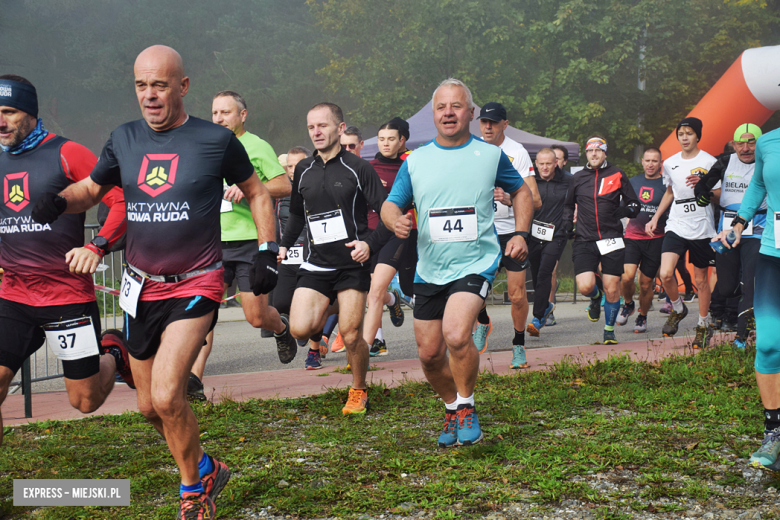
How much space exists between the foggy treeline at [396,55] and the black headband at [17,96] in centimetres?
2363

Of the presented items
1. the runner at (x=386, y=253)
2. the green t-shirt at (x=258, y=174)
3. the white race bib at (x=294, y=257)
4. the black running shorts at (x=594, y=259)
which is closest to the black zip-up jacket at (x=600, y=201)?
the black running shorts at (x=594, y=259)

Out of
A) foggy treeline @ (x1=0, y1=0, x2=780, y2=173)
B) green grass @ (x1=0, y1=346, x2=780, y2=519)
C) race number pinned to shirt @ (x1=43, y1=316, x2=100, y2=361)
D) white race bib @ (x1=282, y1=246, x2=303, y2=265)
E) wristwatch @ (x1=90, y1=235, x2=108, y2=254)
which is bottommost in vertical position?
green grass @ (x1=0, y1=346, x2=780, y2=519)

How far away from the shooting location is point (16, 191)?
423 cm

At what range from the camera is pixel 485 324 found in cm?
812

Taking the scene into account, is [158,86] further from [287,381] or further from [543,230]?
[543,230]

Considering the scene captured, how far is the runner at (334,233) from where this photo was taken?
575 centimetres

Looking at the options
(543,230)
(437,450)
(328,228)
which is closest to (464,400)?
(437,450)

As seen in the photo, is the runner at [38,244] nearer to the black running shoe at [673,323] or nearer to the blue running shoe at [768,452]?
the blue running shoe at [768,452]

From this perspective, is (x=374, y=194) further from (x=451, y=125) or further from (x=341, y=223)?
(x=451, y=125)

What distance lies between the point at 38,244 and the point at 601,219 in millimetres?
6852

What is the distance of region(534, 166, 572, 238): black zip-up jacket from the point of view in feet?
33.4

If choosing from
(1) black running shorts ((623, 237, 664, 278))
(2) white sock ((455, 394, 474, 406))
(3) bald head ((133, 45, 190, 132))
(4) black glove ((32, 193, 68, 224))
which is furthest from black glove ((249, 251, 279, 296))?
(1) black running shorts ((623, 237, 664, 278))

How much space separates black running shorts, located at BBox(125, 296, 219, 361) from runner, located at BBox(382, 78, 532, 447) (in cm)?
148

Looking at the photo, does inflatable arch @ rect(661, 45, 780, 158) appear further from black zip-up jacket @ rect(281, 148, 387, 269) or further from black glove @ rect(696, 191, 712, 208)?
black zip-up jacket @ rect(281, 148, 387, 269)
